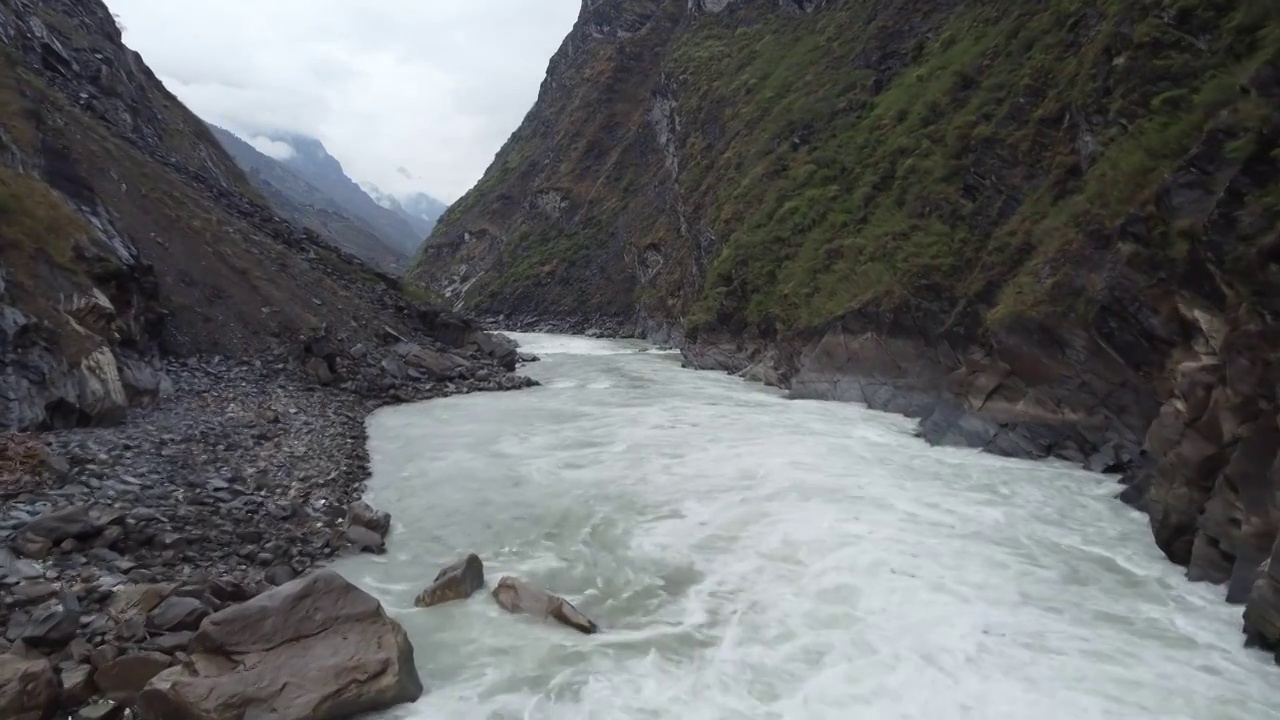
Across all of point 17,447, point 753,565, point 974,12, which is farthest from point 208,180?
point 974,12

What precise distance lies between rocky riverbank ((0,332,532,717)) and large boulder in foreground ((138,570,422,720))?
399 mm

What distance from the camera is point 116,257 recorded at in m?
19.2

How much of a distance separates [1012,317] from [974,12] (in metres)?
20.8

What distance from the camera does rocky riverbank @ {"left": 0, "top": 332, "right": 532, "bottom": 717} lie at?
683 centimetres

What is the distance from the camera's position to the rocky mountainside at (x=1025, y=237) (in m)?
10.2

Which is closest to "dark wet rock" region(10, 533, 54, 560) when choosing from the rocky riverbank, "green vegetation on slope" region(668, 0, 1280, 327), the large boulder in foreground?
the rocky riverbank

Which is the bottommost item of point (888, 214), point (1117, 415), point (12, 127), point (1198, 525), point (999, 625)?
point (999, 625)

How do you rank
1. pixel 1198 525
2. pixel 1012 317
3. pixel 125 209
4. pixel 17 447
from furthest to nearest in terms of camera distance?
pixel 125 209, pixel 1012 317, pixel 17 447, pixel 1198 525

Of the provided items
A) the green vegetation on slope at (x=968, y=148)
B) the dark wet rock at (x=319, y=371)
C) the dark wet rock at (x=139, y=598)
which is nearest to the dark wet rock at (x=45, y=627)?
the dark wet rock at (x=139, y=598)

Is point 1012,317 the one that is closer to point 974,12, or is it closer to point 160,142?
point 974,12

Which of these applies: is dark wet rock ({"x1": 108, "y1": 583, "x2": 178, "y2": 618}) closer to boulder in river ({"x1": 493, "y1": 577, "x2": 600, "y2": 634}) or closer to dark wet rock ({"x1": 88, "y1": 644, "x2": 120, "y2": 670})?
dark wet rock ({"x1": 88, "y1": 644, "x2": 120, "y2": 670})

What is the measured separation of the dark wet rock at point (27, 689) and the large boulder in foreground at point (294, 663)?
2.26ft

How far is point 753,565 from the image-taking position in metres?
10.3

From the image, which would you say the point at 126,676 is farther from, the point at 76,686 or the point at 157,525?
the point at 157,525
